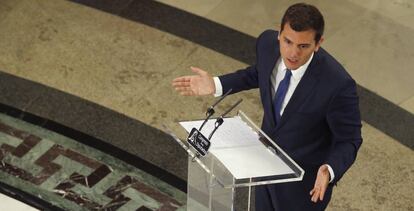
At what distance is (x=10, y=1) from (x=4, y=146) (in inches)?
59.9

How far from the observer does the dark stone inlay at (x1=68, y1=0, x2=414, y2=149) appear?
16.3ft

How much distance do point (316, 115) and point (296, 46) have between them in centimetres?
30

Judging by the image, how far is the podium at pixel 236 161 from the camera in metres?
2.95

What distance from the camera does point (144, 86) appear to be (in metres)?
5.22

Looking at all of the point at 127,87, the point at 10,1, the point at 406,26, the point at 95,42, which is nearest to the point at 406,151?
the point at 406,26

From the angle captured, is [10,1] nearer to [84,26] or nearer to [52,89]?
[84,26]

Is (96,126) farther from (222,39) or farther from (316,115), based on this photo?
(316,115)

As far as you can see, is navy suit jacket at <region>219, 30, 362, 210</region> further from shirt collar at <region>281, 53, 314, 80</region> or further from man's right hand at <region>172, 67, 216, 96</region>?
man's right hand at <region>172, 67, 216, 96</region>

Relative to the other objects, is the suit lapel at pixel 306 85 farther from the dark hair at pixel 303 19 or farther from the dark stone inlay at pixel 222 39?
the dark stone inlay at pixel 222 39

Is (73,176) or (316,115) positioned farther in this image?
(73,176)

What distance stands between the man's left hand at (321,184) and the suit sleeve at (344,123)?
5 cm

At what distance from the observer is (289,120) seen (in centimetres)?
316

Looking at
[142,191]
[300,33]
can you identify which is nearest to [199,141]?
[300,33]

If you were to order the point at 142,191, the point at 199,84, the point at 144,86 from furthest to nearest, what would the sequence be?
the point at 144,86
the point at 142,191
the point at 199,84
